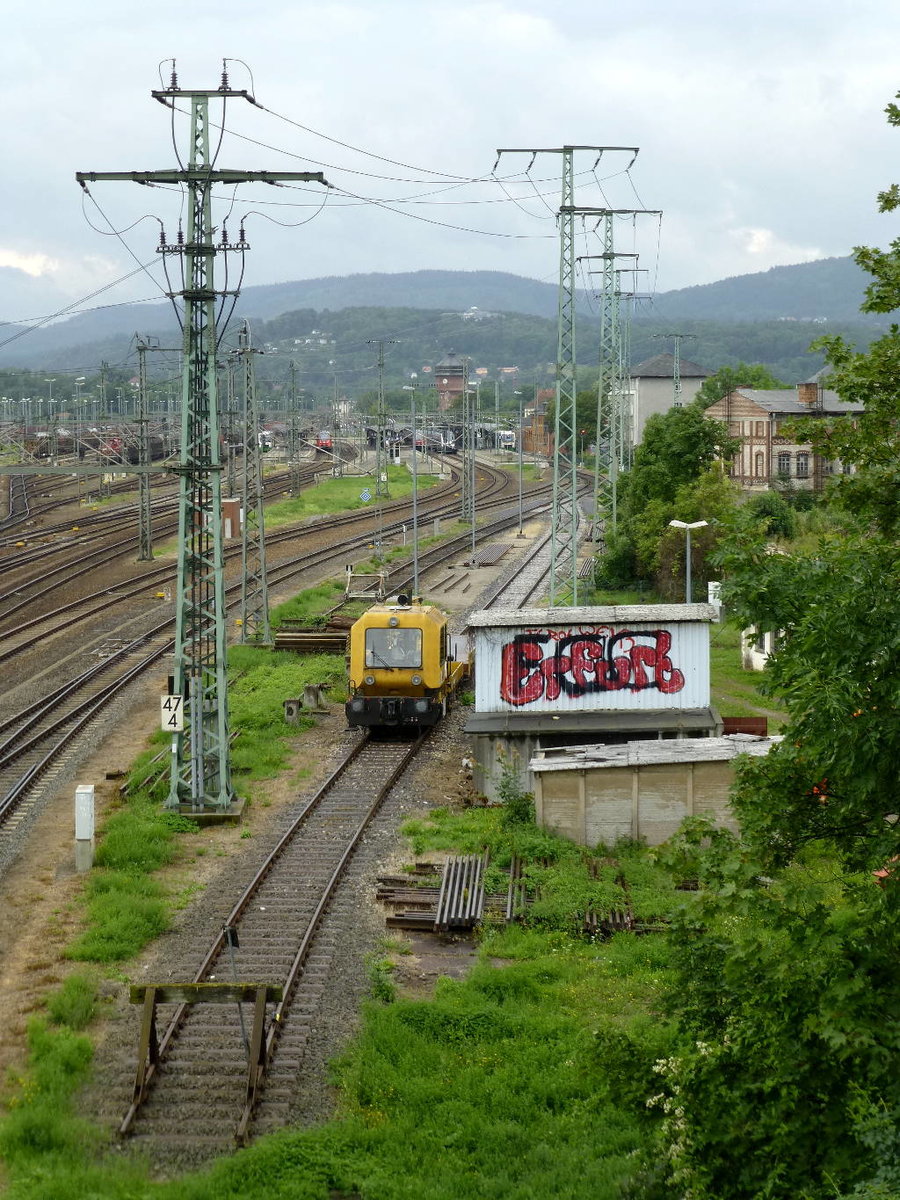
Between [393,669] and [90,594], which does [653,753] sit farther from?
[90,594]

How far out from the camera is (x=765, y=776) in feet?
31.1

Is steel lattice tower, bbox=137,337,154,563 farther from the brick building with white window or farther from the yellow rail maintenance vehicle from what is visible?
the brick building with white window

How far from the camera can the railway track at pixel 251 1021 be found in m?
12.0

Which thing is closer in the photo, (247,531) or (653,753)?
(653,753)

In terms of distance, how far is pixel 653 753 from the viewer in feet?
64.8

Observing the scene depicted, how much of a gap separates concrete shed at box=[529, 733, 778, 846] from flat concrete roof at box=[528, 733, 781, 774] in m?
0.01

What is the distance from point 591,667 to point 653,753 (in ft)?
11.4

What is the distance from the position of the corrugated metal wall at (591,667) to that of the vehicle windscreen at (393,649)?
8.83 feet

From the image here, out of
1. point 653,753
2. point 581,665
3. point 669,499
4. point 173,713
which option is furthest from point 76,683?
point 669,499

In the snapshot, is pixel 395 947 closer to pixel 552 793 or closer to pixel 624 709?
pixel 552 793

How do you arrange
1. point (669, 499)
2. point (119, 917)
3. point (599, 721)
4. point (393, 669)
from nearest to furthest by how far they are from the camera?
1. point (119, 917)
2. point (599, 721)
3. point (393, 669)
4. point (669, 499)

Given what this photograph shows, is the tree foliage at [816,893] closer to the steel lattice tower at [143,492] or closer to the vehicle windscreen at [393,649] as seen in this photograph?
the vehicle windscreen at [393,649]

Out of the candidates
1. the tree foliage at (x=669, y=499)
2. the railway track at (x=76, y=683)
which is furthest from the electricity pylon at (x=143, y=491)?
the tree foliage at (x=669, y=499)

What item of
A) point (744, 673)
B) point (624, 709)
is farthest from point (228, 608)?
point (624, 709)
